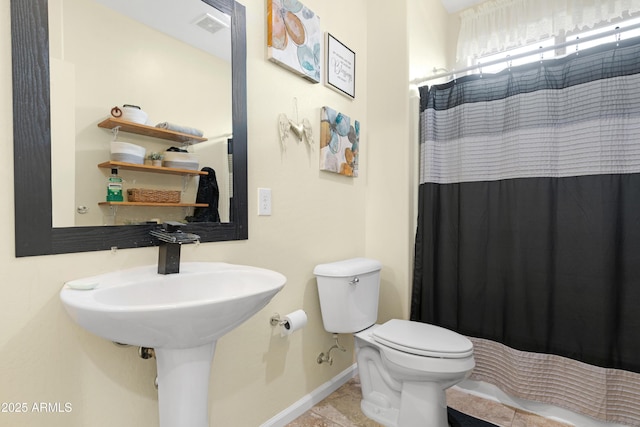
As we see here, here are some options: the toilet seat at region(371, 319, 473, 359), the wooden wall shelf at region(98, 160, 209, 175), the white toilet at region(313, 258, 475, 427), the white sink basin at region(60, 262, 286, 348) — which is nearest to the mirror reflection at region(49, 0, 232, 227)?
the wooden wall shelf at region(98, 160, 209, 175)

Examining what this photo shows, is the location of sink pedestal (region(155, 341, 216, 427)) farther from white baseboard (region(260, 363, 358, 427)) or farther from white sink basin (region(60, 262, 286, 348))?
white baseboard (region(260, 363, 358, 427))

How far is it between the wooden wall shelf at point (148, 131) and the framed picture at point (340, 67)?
3.04ft

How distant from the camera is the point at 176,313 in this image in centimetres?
69

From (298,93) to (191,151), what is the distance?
0.67 metres

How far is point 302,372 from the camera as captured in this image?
1636 millimetres

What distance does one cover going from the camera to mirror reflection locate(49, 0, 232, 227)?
2.88 ft

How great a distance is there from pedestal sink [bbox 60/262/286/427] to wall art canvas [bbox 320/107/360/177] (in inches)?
34.0

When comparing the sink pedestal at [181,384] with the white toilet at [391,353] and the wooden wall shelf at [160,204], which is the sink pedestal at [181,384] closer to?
the wooden wall shelf at [160,204]

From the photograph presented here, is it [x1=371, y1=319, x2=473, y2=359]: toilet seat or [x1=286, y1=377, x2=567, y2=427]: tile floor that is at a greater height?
[x1=371, y1=319, x2=473, y2=359]: toilet seat

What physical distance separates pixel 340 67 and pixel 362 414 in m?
1.90

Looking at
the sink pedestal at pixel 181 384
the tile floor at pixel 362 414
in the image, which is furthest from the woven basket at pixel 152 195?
the tile floor at pixel 362 414

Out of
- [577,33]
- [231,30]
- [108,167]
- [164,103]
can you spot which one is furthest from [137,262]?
[577,33]

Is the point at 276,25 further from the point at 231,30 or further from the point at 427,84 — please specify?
the point at 427,84

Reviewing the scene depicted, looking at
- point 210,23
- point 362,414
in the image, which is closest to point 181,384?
point 362,414
